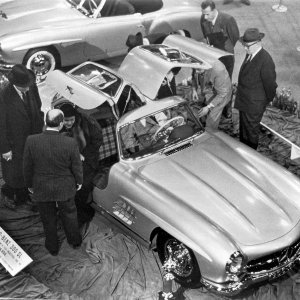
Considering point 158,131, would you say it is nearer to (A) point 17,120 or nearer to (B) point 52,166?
(B) point 52,166

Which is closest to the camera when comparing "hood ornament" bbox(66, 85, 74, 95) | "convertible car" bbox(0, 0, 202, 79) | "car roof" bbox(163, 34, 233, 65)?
"hood ornament" bbox(66, 85, 74, 95)

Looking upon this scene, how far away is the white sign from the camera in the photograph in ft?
16.4

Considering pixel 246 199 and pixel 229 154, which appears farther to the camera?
pixel 229 154

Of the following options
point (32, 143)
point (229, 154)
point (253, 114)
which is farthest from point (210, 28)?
point (32, 143)

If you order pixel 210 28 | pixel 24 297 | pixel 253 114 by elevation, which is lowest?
pixel 24 297

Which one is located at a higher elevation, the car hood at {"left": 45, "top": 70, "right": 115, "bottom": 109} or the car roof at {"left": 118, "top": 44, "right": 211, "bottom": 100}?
the car hood at {"left": 45, "top": 70, "right": 115, "bottom": 109}

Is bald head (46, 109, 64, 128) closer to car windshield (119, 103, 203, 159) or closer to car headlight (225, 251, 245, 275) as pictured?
car windshield (119, 103, 203, 159)

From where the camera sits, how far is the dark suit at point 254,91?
617 cm

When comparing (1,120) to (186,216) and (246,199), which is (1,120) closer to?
(186,216)

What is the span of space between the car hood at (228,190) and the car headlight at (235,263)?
0.44 feet

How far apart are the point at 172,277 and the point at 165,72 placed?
244 centimetres

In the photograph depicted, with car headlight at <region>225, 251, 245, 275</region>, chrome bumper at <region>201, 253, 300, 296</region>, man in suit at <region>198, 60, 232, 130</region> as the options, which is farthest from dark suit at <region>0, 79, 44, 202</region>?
car headlight at <region>225, 251, 245, 275</region>

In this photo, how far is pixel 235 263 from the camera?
448 centimetres

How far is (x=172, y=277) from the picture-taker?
4703 millimetres
